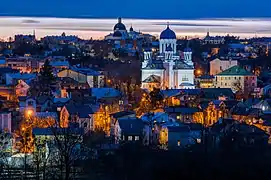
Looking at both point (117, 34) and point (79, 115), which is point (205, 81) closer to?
point (79, 115)

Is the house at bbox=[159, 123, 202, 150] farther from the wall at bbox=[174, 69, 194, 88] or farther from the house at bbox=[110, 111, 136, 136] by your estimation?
the wall at bbox=[174, 69, 194, 88]

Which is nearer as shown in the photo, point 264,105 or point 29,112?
point 29,112

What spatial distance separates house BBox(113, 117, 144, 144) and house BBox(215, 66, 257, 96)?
9620 millimetres

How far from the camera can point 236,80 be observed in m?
24.4

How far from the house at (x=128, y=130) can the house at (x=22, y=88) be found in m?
6.83

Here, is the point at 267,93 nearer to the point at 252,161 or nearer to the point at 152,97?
the point at 152,97

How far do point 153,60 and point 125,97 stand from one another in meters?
3.72

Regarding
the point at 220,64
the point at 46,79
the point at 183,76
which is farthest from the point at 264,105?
the point at 220,64

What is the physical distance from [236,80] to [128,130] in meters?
11.0

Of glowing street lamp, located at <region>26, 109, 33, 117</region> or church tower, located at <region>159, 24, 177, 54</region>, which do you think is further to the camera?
church tower, located at <region>159, 24, 177, 54</region>

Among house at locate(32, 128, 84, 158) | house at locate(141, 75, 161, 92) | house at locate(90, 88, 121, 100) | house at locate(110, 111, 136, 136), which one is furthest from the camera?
house at locate(141, 75, 161, 92)

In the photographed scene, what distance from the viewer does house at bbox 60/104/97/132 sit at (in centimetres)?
1494

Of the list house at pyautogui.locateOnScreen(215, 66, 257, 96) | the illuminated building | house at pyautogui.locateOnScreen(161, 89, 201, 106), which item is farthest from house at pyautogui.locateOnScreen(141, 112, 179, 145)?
the illuminated building

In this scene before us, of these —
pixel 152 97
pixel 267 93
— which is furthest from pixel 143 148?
pixel 267 93
